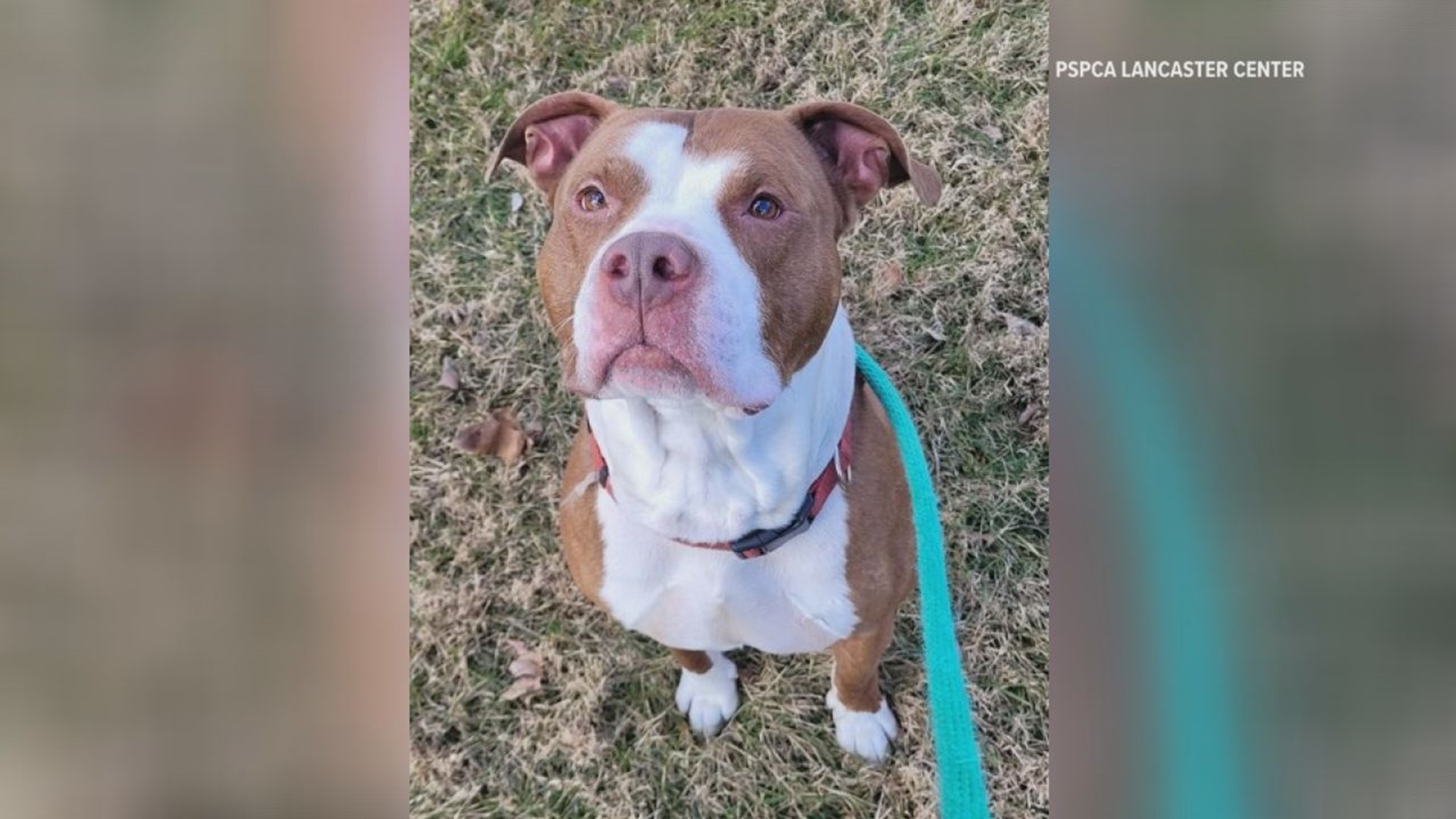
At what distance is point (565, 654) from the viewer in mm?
2652

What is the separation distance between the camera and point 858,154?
1.83 metres

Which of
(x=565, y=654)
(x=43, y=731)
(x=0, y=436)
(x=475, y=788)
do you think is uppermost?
(x=0, y=436)

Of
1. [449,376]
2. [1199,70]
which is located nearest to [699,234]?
[1199,70]

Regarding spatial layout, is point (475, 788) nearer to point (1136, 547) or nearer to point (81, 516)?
point (81, 516)

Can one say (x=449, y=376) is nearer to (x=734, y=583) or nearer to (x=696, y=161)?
(x=734, y=583)

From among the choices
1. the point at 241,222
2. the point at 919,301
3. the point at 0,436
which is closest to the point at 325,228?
the point at 241,222

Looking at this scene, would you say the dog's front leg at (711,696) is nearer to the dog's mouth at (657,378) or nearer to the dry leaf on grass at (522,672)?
the dry leaf on grass at (522,672)

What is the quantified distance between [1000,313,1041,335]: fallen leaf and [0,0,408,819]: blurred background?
1775 millimetres

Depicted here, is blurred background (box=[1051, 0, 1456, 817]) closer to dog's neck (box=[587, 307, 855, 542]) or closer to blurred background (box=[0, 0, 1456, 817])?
blurred background (box=[0, 0, 1456, 817])

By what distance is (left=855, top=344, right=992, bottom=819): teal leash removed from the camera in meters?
1.80

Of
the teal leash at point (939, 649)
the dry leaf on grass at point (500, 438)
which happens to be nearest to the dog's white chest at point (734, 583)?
the teal leash at point (939, 649)

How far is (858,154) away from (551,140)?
2.25ft

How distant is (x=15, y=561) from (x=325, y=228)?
0.78 meters

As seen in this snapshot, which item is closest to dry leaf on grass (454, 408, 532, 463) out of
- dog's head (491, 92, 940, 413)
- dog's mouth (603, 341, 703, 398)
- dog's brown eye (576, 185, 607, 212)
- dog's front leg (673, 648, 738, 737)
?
dog's front leg (673, 648, 738, 737)
